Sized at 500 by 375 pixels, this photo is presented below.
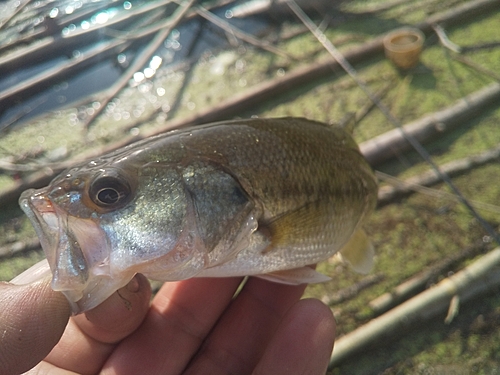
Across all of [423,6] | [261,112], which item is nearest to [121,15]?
[261,112]

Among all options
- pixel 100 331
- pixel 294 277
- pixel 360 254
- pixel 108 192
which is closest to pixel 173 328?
pixel 100 331

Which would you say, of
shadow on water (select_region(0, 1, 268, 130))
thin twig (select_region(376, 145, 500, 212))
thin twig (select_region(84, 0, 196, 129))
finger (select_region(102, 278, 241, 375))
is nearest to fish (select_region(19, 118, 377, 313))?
finger (select_region(102, 278, 241, 375))

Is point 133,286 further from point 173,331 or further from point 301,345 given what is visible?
point 301,345

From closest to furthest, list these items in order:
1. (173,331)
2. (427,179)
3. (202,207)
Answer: (202,207) < (173,331) < (427,179)

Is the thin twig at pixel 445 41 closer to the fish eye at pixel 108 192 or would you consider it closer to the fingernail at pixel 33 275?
the fish eye at pixel 108 192

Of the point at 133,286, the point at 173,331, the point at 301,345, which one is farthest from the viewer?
the point at 173,331

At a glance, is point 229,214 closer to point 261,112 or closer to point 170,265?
point 170,265

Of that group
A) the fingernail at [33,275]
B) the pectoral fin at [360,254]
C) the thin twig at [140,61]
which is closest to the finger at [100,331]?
the fingernail at [33,275]
